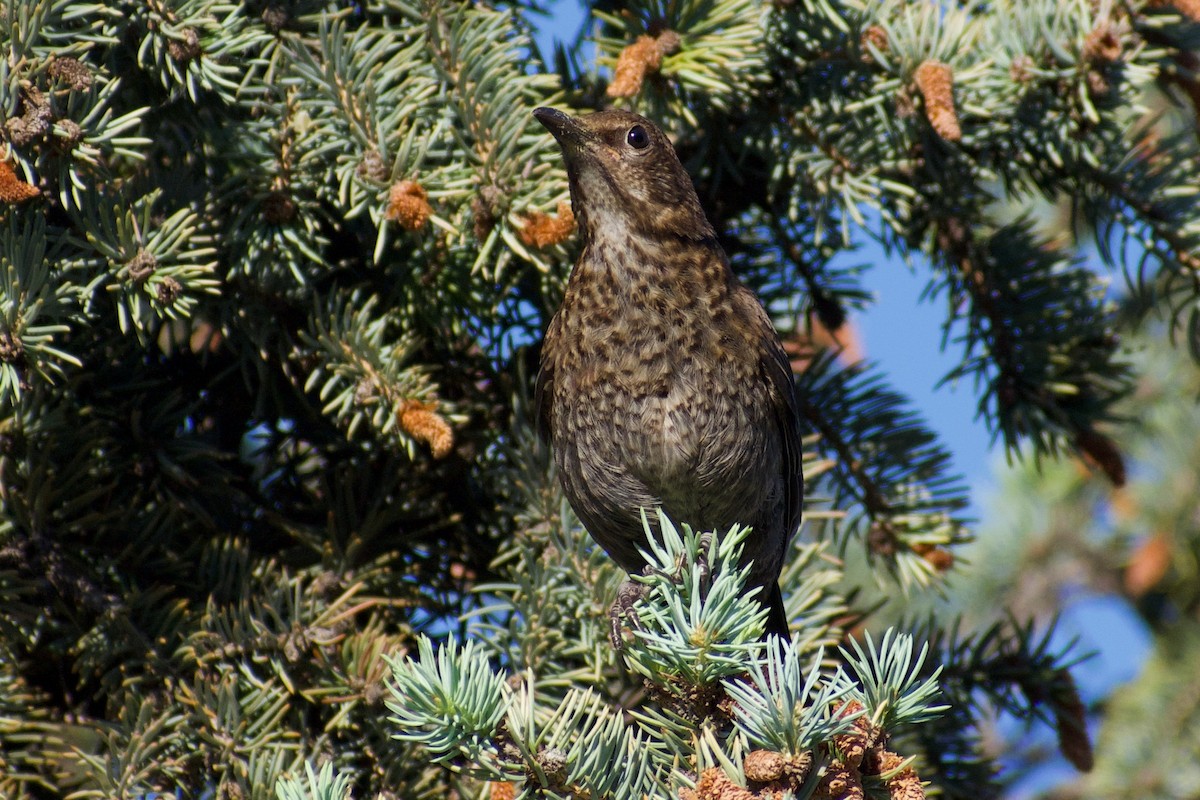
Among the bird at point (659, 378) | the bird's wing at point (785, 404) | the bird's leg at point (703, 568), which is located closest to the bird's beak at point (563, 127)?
the bird at point (659, 378)

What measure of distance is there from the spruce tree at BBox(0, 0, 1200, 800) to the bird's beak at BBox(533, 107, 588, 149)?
6cm

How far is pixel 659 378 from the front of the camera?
2.74 metres

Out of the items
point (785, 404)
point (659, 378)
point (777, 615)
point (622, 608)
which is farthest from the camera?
point (785, 404)

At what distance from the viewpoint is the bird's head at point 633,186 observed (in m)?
2.80

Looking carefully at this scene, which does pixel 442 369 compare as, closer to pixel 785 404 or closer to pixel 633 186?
pixel 633 186

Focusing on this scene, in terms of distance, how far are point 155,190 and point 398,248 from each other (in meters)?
0.54

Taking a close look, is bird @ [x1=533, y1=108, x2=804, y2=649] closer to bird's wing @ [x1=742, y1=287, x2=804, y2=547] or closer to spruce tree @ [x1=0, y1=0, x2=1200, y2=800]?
bird's wing @ [x1=742, y1=287, x2=804, y2=547]

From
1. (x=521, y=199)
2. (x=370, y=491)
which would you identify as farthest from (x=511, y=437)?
(x=521, y=199)

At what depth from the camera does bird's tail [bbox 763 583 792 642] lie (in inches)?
98.7

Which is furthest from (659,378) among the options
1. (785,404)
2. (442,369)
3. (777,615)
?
(777,615)

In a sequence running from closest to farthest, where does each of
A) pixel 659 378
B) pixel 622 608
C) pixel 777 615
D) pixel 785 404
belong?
pixel 622 608
pixel 777 615
pixel 659 378
pixel 785 404

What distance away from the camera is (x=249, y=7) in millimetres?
2445

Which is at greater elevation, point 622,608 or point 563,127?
point 563,127

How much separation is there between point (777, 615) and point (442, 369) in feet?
3.03
